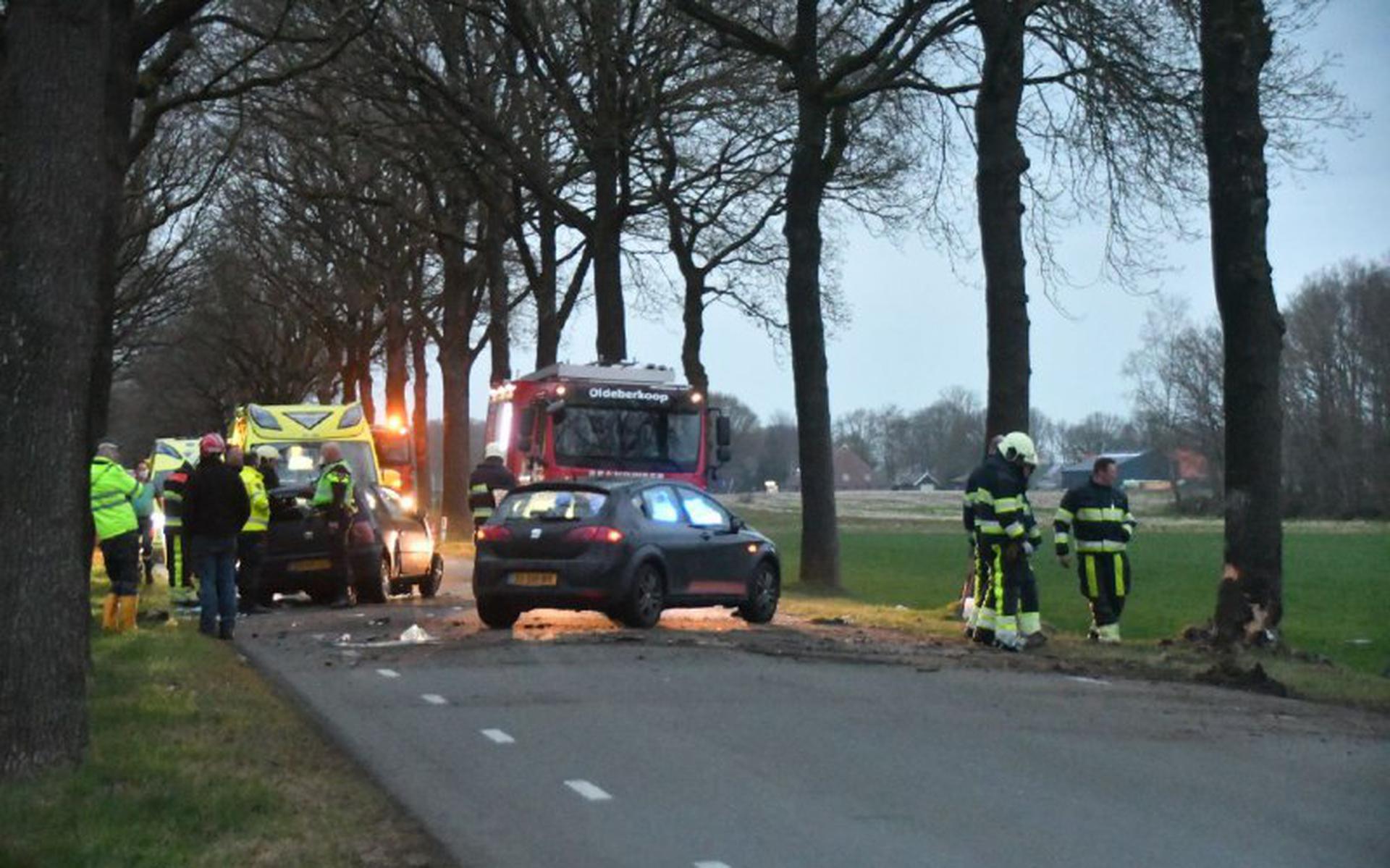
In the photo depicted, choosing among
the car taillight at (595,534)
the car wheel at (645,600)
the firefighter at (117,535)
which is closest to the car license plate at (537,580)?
the car taillight at (595,534)

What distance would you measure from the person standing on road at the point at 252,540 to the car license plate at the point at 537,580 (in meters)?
3.53

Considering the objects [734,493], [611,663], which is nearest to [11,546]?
[611,663]

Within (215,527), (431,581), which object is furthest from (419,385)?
(215,527)

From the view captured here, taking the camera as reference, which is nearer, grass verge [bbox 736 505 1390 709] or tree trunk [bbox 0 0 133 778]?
tree trunk [bbox 0 0 133 778]

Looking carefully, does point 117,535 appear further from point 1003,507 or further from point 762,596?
point 1003,507

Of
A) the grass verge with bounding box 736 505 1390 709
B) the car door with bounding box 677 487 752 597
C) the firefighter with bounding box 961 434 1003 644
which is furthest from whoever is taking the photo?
the car door with bounding box 677 487 752 597

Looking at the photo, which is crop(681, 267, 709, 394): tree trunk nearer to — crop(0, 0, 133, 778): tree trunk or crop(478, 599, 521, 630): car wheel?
crop(478, 599, 521, 630): car wheel

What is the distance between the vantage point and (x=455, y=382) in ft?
138

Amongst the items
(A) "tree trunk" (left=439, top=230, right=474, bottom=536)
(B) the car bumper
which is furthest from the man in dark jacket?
(A) "tree trunk" (left=439, top=230, right=474, bottom=536)

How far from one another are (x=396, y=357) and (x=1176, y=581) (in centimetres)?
2089

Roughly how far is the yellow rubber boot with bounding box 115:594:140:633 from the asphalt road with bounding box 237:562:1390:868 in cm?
284

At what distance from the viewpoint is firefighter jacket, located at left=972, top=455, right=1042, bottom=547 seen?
16422mm

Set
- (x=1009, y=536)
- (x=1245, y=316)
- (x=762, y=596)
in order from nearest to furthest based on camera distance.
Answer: (x=1009, y=536) → (x=1245, y=316) → (x=762, y=596)

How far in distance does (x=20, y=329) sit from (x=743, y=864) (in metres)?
4.24
